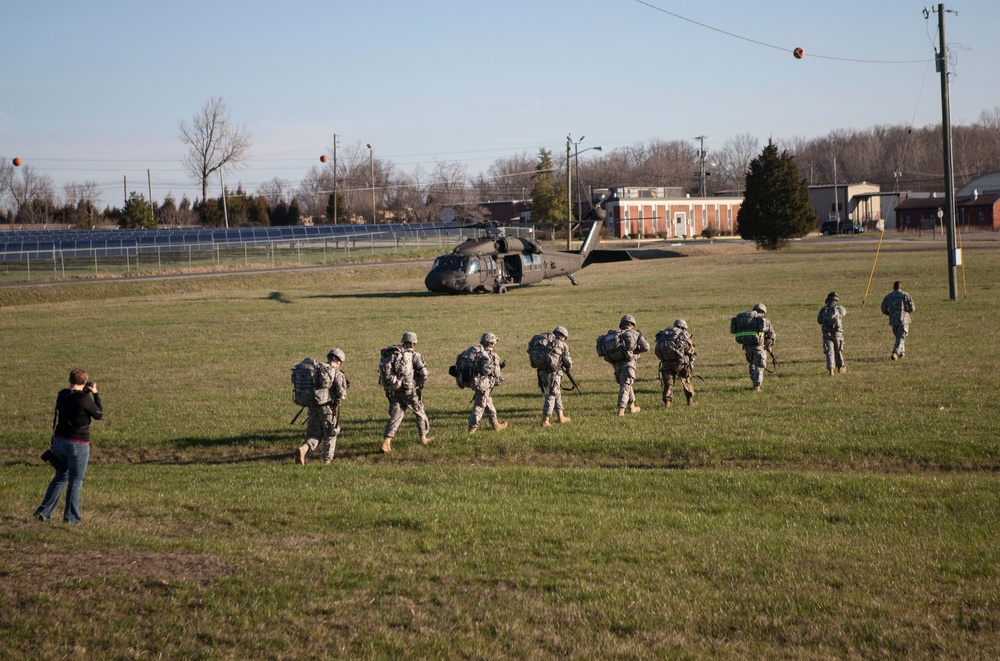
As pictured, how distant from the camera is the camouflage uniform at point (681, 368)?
17.3 m

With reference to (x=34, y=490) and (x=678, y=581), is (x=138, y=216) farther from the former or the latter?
(x=678, y=581)

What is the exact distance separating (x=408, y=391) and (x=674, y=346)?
5149mm

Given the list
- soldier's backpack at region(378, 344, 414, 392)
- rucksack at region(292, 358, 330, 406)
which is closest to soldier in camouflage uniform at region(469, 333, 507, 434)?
soldier's backpack at region(378, 344, 414, 392)

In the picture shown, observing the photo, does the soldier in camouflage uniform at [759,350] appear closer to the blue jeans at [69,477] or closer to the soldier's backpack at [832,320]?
the soldier's backpack at [832,320]

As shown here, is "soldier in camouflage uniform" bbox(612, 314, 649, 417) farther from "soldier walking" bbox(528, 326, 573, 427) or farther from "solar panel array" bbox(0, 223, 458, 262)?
"solar panel array" bbox(0, 223, 458, 262)

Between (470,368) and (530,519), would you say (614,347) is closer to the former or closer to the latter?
(470,368)

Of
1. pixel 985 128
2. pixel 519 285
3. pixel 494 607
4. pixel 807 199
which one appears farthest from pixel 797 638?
pixel 985 128

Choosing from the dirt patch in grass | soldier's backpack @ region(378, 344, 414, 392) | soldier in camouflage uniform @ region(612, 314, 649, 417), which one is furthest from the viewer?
soldier in camouflage uniform @ region(612, 314, 649, 417)

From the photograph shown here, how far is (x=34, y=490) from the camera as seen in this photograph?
13.4 metres

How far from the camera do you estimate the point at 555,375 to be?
16453 millimetres

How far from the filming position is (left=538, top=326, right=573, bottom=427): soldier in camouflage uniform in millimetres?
16328

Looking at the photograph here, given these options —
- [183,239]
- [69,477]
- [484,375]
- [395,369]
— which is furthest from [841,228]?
[69,477]

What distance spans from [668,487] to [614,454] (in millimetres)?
2551

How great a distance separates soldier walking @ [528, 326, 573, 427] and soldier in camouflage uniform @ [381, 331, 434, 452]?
2132 mm
